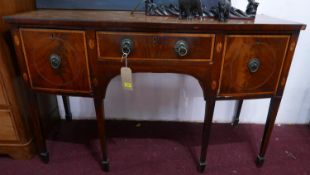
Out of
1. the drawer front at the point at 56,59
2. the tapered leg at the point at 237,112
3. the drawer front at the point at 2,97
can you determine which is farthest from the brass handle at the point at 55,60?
the tapered leg at the point at 237,112

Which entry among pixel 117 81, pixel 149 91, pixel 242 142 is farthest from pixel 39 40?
pixel 242 142

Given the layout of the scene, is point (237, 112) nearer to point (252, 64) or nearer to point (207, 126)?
point (207, 126)

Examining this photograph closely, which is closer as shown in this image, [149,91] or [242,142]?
[242,142]

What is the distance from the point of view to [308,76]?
1405 mm

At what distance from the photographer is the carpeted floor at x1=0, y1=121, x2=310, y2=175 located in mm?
1180

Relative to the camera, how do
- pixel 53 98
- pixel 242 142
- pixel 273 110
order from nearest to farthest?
pixel 273 110 < pixel 242 142 < pixel 53 98

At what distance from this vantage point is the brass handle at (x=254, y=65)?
0.90 meters

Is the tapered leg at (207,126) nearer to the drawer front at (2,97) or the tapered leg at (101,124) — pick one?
the tapered leg at (101,124)

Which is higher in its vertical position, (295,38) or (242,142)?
(295,38)

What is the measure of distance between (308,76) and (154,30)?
3.59 feet

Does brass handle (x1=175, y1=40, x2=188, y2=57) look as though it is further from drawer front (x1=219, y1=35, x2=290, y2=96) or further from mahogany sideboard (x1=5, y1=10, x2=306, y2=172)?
drawer front (x1=219, y1=35, x2=290, y2=96)

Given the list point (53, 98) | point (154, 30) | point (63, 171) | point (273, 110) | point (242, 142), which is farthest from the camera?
point (53, 98)

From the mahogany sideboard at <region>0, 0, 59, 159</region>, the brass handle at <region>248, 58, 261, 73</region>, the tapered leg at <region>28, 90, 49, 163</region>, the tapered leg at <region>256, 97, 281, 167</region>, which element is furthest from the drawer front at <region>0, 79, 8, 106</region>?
the tapered leg at <region>256, 97, 281, 167</region>

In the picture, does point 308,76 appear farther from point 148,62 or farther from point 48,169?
point 48,169
